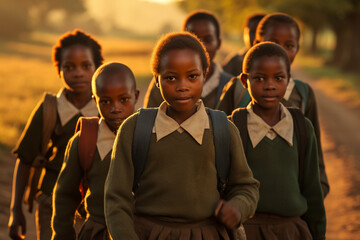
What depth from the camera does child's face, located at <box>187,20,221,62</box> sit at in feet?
16.7

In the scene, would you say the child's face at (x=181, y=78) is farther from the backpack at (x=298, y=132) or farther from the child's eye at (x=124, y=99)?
the backpack at (x=298, y=132)

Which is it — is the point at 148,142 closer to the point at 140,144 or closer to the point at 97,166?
the point at 140,144

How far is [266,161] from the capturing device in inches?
122

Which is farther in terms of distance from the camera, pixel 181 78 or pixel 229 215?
pixel 181 78

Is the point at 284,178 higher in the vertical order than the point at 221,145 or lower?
lower

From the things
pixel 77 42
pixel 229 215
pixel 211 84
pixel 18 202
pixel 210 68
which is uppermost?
pixel 77 42

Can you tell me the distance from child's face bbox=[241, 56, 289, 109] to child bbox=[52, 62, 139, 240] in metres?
0.76

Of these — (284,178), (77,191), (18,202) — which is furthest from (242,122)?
(18,202)

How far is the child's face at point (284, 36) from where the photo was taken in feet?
13.6

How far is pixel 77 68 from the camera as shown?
3902 millimetres

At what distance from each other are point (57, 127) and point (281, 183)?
1598 millimetres

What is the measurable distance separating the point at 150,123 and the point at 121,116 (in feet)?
1.82

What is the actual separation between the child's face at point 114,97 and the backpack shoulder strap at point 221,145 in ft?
2.27

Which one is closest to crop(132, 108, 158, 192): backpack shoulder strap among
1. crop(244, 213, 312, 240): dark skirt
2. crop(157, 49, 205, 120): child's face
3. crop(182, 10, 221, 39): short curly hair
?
crop(157, 49, 205, 120): child's face
